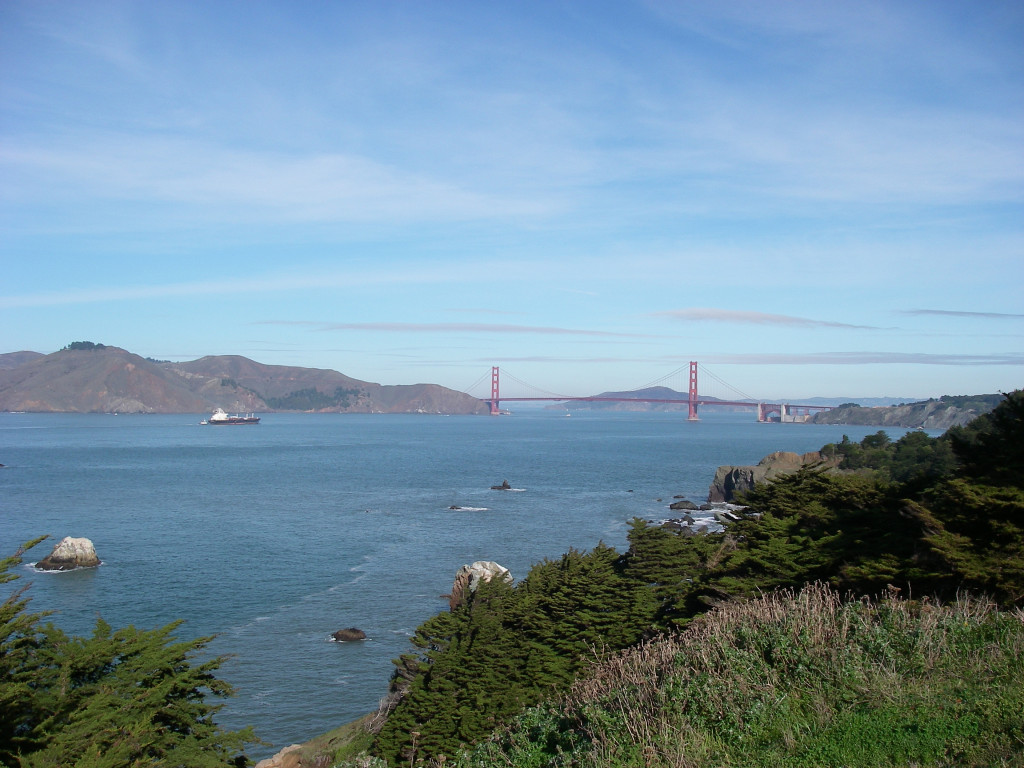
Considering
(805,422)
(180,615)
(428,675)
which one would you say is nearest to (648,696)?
(428,675)

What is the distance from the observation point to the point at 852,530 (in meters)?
13.5

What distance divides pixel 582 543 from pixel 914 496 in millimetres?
17605

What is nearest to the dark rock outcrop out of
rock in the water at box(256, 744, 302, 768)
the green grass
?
rock in the water at box(256, 744, 302, 768)

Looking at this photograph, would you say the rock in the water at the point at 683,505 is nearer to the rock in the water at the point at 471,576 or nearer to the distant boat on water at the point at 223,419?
the rock in the water at the point at 471,576

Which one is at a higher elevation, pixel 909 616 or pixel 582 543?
pixel 909 616

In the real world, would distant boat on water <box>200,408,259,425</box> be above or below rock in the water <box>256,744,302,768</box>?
above

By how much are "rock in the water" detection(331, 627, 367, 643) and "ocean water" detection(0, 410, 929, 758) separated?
0.81ft

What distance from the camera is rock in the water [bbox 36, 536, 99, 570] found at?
2666cm

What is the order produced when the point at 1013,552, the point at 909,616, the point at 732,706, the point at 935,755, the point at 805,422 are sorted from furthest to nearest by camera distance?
1. the point at 805,422
2. the point at 1013,552
3. the point at 909,616
4. the point at 732,706
5. the point at 935,755

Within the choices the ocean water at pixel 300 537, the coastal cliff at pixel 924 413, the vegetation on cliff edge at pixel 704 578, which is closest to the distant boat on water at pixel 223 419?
the ocean water at pixel 300 537

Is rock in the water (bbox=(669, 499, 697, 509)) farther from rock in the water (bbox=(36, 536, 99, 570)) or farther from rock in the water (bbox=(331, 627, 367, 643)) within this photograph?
rock in the water (bbox=(36, 536, 99, 570))

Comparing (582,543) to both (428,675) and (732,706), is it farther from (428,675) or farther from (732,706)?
(732,706)

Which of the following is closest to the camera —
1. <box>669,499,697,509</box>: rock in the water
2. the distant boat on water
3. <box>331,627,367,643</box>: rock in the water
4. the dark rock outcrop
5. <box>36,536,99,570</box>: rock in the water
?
<box>331,627,367,643</box>: rock in the water

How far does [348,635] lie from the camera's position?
65.5 feet
